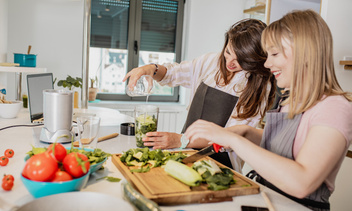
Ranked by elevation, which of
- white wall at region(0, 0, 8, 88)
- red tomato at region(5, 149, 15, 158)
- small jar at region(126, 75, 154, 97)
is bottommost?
red tomato at region(5, 149, 15, 158)

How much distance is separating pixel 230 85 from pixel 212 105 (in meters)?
0.15

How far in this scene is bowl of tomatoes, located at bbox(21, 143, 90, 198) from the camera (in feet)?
3.07

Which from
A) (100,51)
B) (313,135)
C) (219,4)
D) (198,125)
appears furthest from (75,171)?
(219,4)

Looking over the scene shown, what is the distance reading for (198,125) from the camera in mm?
1209

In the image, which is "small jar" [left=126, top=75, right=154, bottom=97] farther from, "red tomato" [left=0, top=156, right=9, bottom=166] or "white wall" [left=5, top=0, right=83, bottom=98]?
"white wall" [left=5, top=0, right=83, bottom=98]

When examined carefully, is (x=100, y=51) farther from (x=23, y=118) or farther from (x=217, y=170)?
(x=217, y=170)

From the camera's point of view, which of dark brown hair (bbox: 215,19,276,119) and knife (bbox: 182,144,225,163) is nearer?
knife (bbox: 182,144,225,163)

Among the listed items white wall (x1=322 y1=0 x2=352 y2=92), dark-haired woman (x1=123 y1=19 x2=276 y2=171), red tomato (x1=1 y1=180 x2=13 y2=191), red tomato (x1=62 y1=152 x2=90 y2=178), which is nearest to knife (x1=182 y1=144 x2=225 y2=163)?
dark-haired woman (x1=123 y1=19 x2=276 y2=171)

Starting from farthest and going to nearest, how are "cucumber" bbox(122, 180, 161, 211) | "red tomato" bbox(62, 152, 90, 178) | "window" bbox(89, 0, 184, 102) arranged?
"window" bbox(89, 0, 184, 102) < "red tomato" bbox(62, 152, 90, 178) < "cucumber" bbox(122, 180, 161, 211)

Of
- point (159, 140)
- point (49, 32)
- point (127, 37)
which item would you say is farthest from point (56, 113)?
point (127, 37)

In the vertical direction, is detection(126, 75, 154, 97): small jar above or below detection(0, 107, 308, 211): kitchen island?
above

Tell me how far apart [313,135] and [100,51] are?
3709 mm

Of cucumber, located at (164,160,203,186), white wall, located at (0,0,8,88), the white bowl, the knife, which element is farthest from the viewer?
white wall, located at (0,0,8,88)

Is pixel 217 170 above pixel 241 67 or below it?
below
